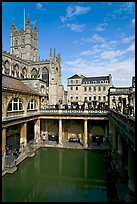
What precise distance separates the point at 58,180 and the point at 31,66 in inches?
1815

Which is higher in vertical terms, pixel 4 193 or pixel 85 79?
pixel 85 79

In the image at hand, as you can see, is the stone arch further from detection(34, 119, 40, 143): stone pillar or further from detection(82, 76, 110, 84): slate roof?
detection(82, 76, 110, 84): slate roof

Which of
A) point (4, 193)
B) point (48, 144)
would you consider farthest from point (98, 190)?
point (48, 144)

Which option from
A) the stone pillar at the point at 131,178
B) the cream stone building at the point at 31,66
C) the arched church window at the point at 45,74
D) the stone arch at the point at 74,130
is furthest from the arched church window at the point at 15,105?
the arched church window at the point at 45,74

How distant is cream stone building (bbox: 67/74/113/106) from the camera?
59.4 m

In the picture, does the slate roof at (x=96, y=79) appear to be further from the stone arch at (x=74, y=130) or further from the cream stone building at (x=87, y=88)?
the stone arch at (x=74, y=130)

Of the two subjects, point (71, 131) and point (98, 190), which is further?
point (71, 131)

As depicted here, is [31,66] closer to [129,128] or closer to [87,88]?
[87,88]

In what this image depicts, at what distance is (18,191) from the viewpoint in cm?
1362

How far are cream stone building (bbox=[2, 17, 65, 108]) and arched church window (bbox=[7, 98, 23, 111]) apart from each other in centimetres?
703

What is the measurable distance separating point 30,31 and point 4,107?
2181 inches

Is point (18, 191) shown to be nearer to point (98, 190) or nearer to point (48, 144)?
point (98, 190)

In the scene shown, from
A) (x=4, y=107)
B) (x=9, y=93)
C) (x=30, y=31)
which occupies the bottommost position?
(x=4, y=107)

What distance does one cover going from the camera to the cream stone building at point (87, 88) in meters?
59.4
